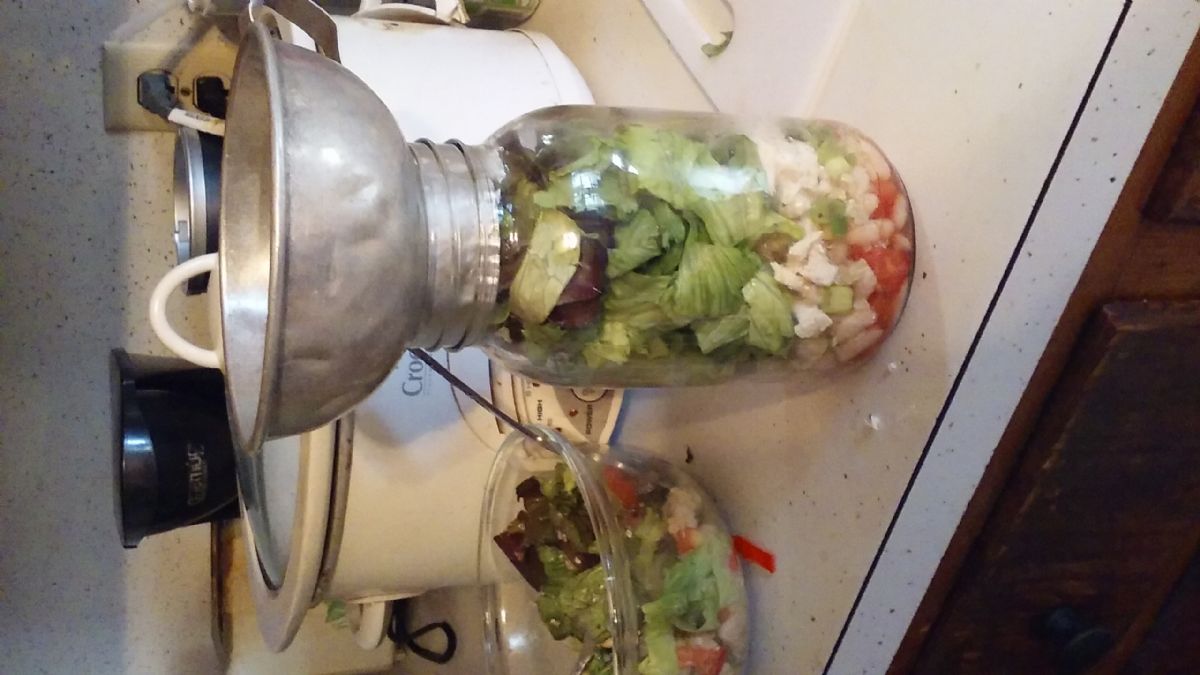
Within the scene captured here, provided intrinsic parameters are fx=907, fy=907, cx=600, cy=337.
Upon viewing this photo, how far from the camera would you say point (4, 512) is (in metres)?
1.17

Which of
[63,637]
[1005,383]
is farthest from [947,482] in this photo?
[63,637]

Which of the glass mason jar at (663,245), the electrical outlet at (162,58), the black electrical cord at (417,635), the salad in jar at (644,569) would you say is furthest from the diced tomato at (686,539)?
the electrical outlet at (162,58)

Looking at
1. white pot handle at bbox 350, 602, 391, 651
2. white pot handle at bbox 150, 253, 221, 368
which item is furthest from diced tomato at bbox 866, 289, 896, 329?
white pot handle at bbox 350, 602, 391, 651

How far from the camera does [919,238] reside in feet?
1.85

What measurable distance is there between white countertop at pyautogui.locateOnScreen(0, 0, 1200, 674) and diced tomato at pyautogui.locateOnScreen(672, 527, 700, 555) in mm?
48

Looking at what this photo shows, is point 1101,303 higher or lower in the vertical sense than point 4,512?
higher

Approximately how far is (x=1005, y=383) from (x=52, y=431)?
1.14m

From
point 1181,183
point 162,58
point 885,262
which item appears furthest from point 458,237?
point 162,58

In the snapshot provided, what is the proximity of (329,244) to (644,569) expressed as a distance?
357 millimetres

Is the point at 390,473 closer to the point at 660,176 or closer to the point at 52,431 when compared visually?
the point at 660,176

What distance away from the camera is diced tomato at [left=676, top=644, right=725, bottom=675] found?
0.67m

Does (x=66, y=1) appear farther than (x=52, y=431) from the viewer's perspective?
No

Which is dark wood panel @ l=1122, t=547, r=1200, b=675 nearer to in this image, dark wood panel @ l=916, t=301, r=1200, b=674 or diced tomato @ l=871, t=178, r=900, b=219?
dark wood panel @ l=916, t=301, r=1200, b=674

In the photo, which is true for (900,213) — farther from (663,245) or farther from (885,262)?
(663,245)
